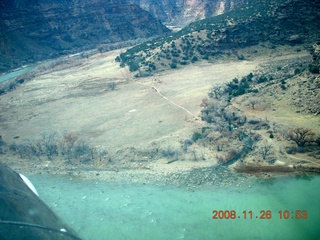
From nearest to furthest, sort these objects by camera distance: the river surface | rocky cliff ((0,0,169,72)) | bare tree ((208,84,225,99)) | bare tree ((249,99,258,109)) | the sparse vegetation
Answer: the river surface < the sparse vegetation < bare tree ((249,99,258,109)) < bare tree ((208,84,225,99)) < rocky cliff ((0,0,169,72))

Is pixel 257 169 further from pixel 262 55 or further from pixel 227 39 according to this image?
pixel 227 39

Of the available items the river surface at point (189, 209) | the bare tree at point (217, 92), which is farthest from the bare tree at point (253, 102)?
the river surface at point (189, 209)

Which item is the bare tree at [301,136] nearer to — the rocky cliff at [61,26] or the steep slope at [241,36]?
the steep slope at [241,36]

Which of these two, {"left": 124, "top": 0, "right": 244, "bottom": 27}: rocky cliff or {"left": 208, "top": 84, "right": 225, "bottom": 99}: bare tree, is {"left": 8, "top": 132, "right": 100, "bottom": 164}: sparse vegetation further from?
{"left": 124, "top": 0, "right": 244, "bottom": 27}: rocky cliff

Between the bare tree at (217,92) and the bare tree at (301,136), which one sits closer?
the bare tree at (301,136)

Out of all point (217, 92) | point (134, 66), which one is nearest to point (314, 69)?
point (217, 92)
